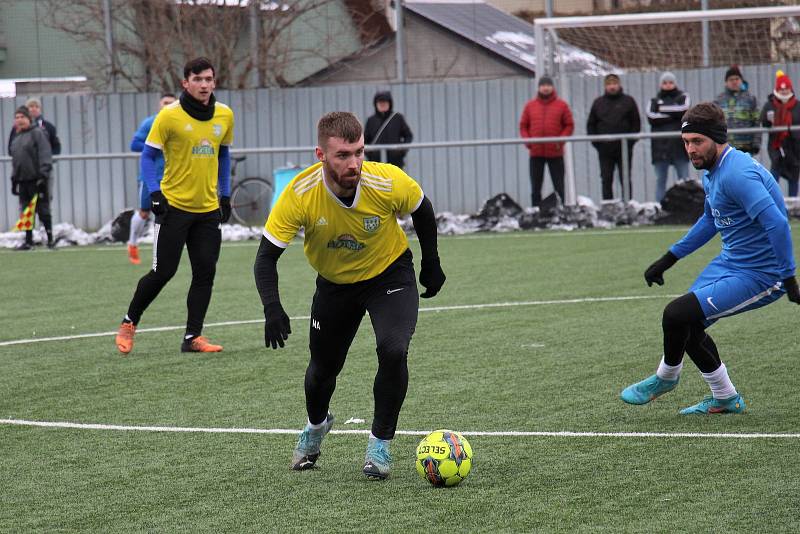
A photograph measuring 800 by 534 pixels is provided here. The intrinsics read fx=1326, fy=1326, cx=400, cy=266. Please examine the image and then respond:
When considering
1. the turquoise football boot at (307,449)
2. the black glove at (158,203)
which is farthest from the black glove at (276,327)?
the black glove at (158,203)

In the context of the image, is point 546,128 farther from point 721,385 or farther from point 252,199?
point 721,385

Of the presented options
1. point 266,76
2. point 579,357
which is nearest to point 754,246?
point 579,357

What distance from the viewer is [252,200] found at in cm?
2173

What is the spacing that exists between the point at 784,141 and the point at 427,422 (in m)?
13.0

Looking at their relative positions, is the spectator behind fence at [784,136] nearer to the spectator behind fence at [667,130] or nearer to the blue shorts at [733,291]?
the spectator behind fence at [667,130]

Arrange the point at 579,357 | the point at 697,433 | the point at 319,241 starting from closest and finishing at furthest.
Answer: the point at 319,241, the point at 697,433, the point at 579,357

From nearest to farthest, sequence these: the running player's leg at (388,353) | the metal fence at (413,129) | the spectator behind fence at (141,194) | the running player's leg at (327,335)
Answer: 1. the running player's leg at (388,353)
2. the running player's leg at (327,335)
3. the spectator behind fence at (141,194)
4. the metal fence at (413,129)

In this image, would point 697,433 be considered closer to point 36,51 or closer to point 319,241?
point 319,241

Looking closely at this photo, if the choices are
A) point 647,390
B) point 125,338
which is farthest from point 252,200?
point 647,390

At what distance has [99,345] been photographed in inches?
403

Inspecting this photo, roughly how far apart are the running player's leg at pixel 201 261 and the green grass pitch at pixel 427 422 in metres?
0.31

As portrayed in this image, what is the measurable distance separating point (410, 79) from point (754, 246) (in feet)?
56.1

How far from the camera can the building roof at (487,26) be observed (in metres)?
23.3

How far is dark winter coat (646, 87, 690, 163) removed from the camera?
18922 mm
